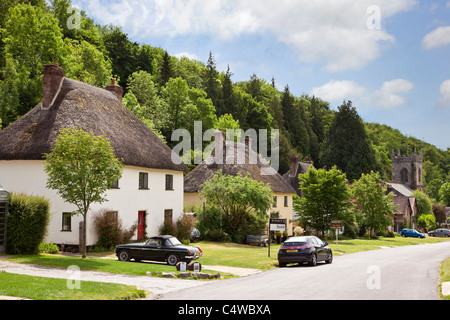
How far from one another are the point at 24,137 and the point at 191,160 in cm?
3063

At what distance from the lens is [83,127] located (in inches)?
1091

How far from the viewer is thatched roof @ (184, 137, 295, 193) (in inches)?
1801

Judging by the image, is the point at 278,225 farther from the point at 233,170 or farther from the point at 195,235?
the point at 233,170

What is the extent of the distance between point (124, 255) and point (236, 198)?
1565 centimetres

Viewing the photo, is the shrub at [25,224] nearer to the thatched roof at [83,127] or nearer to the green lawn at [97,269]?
the green lawn at [97,269]

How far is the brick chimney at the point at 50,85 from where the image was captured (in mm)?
29250

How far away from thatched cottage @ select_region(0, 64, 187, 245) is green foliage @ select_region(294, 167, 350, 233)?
623 inches

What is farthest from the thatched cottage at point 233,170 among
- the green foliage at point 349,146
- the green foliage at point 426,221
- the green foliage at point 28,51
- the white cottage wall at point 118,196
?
the green foliage at point 349,146

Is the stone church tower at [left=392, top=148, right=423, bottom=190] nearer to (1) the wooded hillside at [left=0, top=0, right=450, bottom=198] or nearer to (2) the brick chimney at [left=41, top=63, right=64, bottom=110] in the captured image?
(1) the wooded hillside at [left=0, top=0, right=450, bottom=198]

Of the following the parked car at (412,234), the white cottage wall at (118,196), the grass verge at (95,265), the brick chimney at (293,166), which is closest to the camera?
the grass verge at (95,265)

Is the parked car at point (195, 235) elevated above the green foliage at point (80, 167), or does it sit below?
below

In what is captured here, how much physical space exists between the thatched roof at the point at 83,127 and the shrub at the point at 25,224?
4852 mm

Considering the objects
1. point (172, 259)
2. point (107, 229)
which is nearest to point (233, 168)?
point (107, 229)
